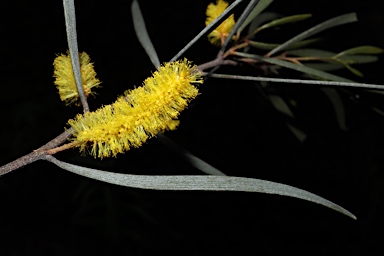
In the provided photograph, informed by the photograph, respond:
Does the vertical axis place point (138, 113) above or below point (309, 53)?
below

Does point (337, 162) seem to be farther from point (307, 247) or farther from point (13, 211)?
point (13, 211)

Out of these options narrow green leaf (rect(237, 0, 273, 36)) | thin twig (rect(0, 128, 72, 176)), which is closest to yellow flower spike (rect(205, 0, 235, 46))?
narrow green leaf (rect(237, 0, 273, 36))

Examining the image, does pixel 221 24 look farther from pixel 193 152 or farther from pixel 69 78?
pixel 193 152

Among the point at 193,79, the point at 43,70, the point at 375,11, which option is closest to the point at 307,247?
the point at 375,11

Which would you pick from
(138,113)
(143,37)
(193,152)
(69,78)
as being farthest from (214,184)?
(193,152)

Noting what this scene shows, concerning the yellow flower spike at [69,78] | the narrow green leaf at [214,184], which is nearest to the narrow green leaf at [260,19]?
the yellow flower spike at [69,78]

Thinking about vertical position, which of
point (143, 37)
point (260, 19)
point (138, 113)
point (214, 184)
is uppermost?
point (260, 19)

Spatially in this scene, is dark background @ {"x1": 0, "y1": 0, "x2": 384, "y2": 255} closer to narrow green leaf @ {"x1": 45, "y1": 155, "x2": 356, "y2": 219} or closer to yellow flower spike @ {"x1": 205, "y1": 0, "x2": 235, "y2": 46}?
yellow flower spike @ {"x1": 205, "y1": 0, "x2": 235, "y2": 46}

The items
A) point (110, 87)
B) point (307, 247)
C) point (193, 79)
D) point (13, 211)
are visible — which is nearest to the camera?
point (193, 79)
